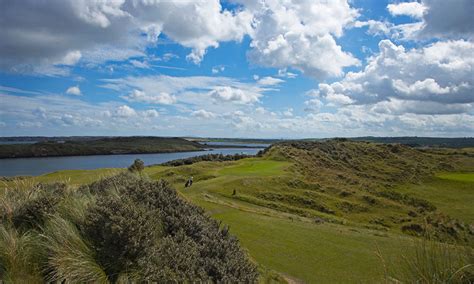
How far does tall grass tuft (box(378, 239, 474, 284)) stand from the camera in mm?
3330

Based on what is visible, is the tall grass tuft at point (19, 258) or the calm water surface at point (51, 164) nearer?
the tall grass tuft at point (19, 258)

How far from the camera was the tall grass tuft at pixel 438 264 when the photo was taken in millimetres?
3330

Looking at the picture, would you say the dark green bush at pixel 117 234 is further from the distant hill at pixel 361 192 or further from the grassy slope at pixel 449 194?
the grassy slope at pixel 449 194

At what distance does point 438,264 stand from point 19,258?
558cm

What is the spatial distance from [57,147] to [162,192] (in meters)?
130

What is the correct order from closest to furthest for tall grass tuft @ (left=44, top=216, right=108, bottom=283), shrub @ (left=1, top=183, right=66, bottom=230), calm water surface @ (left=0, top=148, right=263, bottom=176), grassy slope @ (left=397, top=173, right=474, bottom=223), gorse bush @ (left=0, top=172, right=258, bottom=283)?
tall grass tuft @ (left=44, top=216, right=108, bottom=283) → gorse bush @ (left=0, top=172, right=258, bottom=283) → shrub @ (left=1, top=183, right=66, bottom=230) → grassy slope @ (left=397, top=173, right=474, bottom=223) → calm water surface @ (left=0, top=148, right=263, bottom=176)

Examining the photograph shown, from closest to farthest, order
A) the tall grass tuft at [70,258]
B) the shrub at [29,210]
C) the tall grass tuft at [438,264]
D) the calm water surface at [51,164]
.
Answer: the tall grass tuft at [438,264] → the tall grass tuft at [70,258] → the shrub at [29,210] → the calm water surface at [51,164]

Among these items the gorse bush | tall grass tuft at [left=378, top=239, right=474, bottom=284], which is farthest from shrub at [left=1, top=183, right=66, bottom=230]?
tall grass tuft at [left=378, top=239, right=474, bottom=284]

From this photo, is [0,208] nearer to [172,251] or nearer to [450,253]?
[172,251]

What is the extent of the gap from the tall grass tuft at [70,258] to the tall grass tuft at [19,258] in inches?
7.3

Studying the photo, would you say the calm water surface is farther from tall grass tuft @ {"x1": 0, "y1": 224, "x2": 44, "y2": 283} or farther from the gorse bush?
tall grass tuft @ {"x1": 0, "y1": 224, "x2": 44, "y2": 283}

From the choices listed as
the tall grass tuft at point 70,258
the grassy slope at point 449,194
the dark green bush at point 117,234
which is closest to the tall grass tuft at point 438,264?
the dark green bush at point 117,234

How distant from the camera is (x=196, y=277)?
4.94 meters

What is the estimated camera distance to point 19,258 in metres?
5.10
